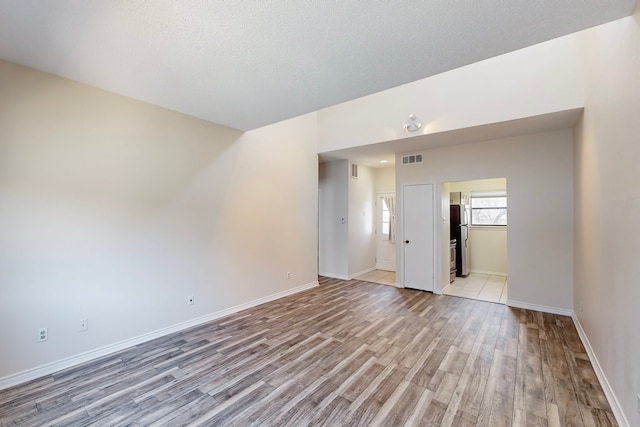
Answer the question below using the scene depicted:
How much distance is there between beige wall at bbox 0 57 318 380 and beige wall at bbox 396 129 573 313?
398cm

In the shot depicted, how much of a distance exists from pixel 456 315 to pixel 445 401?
6.94ft

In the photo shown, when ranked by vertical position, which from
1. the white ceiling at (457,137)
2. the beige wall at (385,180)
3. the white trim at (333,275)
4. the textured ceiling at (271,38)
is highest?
the white ceiling at (457,137)

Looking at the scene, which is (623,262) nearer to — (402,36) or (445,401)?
(445,401)

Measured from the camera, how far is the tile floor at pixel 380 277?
19.7 ft

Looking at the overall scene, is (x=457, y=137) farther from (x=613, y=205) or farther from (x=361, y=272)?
(x=361, y=272)

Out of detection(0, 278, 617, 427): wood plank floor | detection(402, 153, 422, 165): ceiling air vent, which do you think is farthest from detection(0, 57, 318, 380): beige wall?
detection(402, 153, 422, 165): ceiling air vent

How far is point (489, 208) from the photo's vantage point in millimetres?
6902

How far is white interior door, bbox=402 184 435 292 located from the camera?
17.1ft

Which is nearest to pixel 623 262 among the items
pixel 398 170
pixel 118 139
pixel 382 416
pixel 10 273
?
pixel 382 416

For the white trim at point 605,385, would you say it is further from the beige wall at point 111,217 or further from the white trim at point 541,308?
the beige wall at point 111,217

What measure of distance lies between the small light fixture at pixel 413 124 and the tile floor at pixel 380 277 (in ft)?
10.2

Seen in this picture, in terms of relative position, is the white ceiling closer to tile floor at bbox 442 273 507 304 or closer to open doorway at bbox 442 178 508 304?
open doorway at bbox 442 178 508 304

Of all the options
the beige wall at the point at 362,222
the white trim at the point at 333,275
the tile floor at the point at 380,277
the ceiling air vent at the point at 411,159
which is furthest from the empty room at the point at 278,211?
the beige wall at the point at 362,222

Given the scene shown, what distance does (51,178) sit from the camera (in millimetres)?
2566
